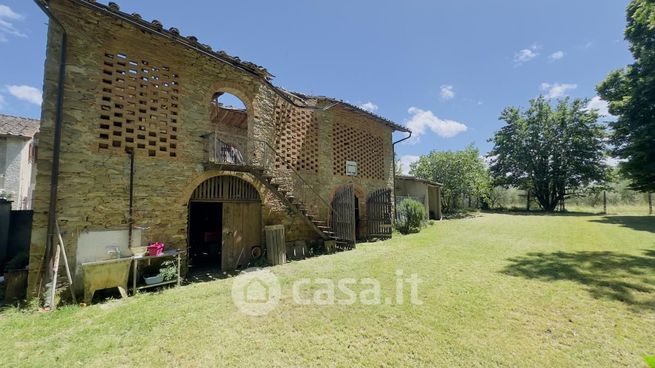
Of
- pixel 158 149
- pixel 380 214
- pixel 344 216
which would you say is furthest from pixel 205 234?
pixel 380 214

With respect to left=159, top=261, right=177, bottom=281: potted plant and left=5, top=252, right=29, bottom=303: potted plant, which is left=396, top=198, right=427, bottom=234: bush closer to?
left=159, top=261, right=177, bottom=281: potted plant

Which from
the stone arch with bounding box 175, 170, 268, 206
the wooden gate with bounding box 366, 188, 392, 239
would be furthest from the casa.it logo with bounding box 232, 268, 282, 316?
the wooden gate with bounding box 366, 188, 392, 239

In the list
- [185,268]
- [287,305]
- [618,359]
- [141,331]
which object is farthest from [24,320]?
[618,359]

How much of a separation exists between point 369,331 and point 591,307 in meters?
3.99

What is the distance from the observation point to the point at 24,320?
181 inches

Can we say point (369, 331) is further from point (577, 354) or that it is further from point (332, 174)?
point (332, 174)

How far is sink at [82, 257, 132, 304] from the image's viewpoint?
550cm

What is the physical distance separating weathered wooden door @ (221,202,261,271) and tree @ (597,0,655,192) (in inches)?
851

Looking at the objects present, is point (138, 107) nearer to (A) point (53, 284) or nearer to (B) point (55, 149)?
(B) point (55, 149)

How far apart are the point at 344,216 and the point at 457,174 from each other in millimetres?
17517

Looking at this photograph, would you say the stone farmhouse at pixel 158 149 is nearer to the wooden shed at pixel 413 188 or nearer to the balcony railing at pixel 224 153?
the balcony railing at pixel 224 153

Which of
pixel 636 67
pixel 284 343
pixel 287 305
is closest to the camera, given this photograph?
pixel 284 343

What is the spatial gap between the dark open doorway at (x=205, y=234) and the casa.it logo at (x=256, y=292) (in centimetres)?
249

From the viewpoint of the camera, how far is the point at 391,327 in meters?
4.07
